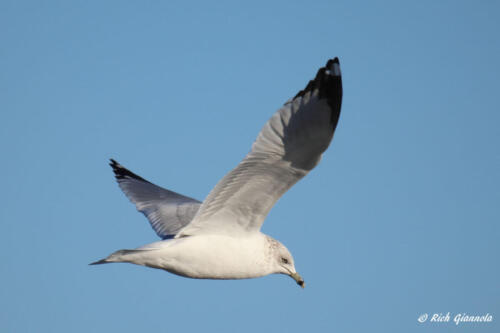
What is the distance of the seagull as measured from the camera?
490 centimetres

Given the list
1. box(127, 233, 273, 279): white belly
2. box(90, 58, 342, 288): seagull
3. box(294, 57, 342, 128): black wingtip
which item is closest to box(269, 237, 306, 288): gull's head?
box(90, 58, 342, 288): seagull

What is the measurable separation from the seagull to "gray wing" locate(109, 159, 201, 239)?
29 centimetres

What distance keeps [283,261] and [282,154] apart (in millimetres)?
1581

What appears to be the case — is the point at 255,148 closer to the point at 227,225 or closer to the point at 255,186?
the point at 255,186

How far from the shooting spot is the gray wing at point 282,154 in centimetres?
488

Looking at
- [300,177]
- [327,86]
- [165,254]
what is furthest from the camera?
[165,254]

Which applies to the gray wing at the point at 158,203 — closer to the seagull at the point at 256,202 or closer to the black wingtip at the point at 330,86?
the seagull at the point at 256,202

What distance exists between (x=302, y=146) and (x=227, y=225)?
1.25m

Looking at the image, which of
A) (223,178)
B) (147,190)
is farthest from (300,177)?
(147,190)

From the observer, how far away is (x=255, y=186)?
5.40 metres

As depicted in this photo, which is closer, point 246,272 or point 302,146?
→ point 302,146

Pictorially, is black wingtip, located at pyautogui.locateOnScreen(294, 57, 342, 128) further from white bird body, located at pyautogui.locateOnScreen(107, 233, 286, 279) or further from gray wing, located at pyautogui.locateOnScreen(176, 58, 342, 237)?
white bird body, located at pyautogui.locateOnScreen(107, 233, 286, 279)

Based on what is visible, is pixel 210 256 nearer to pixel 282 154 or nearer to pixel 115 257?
pixel 115 257

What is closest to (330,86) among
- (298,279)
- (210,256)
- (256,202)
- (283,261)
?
(256,202)
